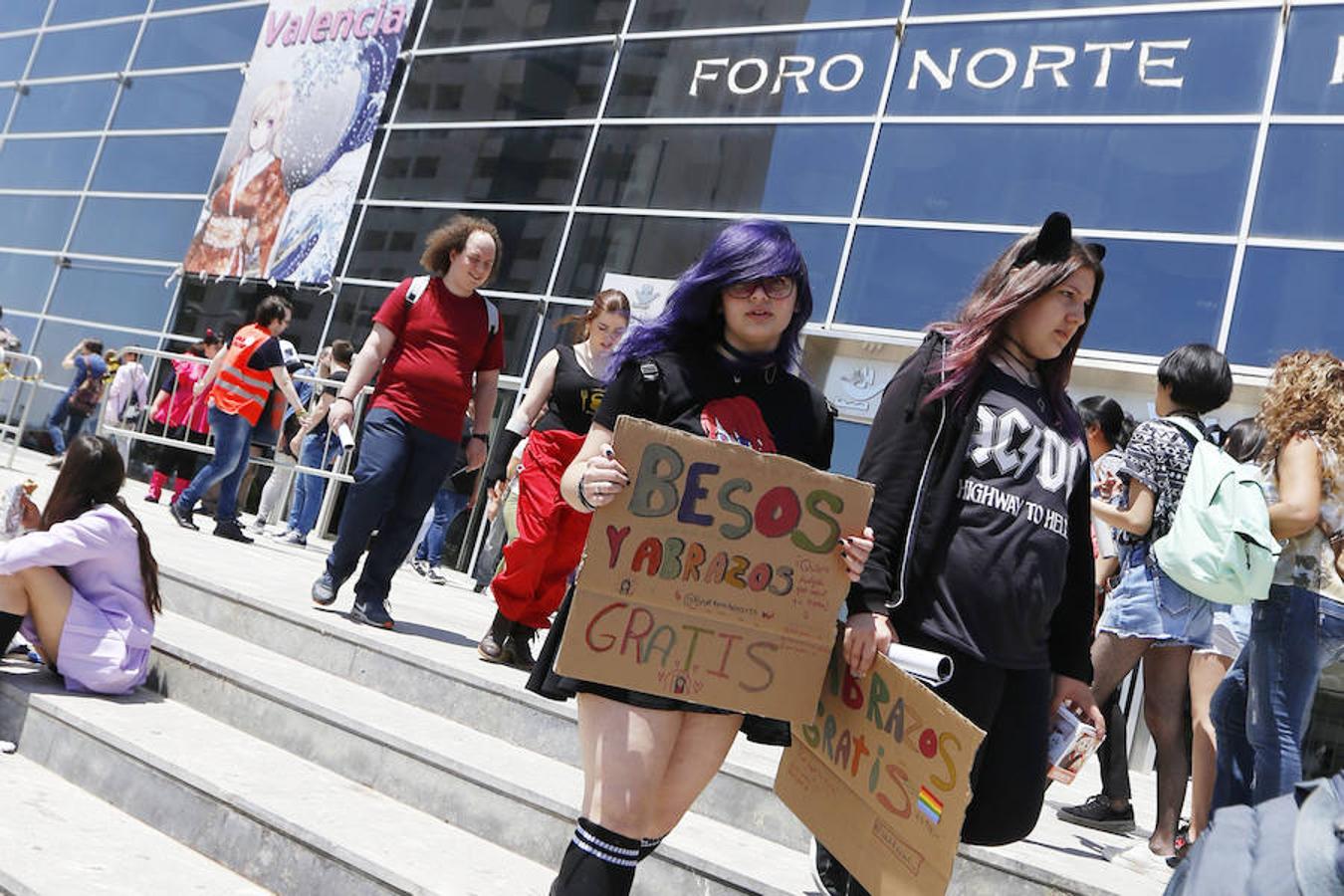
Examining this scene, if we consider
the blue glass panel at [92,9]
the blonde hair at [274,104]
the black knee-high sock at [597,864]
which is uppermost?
the blue glass panel at [92,9]

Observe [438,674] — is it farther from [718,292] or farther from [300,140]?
[300,140]

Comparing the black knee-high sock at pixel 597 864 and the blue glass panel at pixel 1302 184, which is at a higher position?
the blue glass panel at pixel 1302 184

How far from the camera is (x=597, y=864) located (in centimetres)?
236

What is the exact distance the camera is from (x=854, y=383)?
10.6 m

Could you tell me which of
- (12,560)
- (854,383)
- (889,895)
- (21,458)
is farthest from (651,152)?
(889,895)

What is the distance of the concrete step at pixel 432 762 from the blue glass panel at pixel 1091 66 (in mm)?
8099

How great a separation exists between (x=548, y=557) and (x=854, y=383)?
6.00 m

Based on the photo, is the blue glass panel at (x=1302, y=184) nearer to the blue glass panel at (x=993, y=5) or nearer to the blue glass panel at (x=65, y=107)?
the blue glass panel at (x=993, y=5)

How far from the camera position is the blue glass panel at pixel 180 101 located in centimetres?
1722

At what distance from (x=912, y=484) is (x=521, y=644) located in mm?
3022

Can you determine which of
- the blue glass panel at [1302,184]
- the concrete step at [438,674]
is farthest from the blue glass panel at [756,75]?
the concrete step at [438,674]

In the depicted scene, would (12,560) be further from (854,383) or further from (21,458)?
(21,458)

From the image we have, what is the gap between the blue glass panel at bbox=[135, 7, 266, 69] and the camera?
17312 mm

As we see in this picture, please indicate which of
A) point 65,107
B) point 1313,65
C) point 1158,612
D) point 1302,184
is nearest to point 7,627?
point 1158,612
